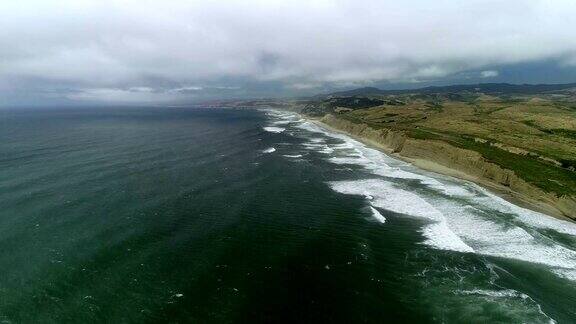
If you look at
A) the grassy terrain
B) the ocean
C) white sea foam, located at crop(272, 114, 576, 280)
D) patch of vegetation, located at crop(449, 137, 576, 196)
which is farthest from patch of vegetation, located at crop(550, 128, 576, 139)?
the ocean

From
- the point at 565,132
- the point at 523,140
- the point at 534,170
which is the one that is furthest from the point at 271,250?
the point at 565,132

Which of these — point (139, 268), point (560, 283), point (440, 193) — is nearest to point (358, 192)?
point (440, 193)

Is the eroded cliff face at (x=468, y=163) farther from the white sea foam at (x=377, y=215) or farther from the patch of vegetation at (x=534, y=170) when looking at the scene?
the white sea foam at (x=377, y=215)

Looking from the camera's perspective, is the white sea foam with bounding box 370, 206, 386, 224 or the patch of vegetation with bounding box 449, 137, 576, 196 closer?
the white sea foam with bounding box 370, 206, 386, 224

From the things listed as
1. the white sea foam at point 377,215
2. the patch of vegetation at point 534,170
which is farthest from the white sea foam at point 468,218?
the patch of vegetation at point 534,170

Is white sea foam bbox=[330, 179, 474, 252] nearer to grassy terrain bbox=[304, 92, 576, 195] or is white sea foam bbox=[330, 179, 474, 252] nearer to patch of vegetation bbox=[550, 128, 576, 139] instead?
grassy terrain bbox=[304, 92, 576, 195]
